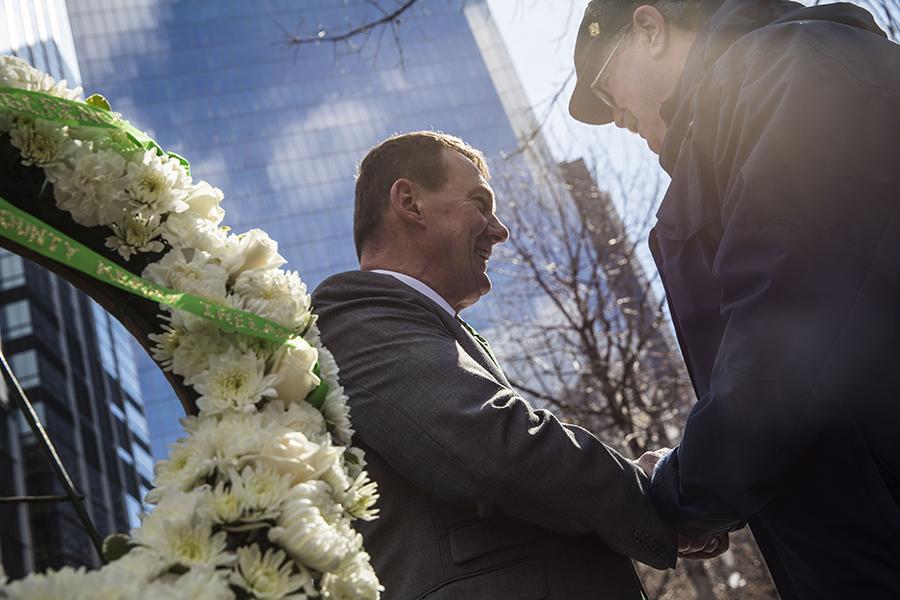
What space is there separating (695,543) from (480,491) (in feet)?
2.69

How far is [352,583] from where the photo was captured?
5.08 ft

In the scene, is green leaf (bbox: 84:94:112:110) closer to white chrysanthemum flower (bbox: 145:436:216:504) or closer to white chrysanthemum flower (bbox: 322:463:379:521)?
white chrysanthemum flower (bbox: 145:436:216:504)

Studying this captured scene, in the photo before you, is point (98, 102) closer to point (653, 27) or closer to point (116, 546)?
point (116, 546)

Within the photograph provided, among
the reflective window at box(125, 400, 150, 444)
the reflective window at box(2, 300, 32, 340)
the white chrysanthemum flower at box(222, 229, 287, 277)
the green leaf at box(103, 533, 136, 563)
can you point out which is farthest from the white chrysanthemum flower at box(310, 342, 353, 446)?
the reflective window at box(125, 400, 150, 444)

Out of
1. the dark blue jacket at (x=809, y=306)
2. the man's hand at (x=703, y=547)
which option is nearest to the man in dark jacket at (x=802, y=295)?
the dark blue jacket at (x=809, y=306)

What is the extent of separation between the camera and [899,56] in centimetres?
229

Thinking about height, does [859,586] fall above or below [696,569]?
above

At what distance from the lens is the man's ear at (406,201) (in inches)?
133

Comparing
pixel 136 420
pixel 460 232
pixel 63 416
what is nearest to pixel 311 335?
pixel 460 232

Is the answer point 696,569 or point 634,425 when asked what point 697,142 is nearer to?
point 634,425

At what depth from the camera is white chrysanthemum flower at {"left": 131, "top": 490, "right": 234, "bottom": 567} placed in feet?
4.43

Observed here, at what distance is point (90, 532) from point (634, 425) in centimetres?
982

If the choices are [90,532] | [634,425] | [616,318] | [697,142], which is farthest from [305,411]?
[616,318]

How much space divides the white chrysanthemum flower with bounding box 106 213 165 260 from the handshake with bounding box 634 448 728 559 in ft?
5.38
